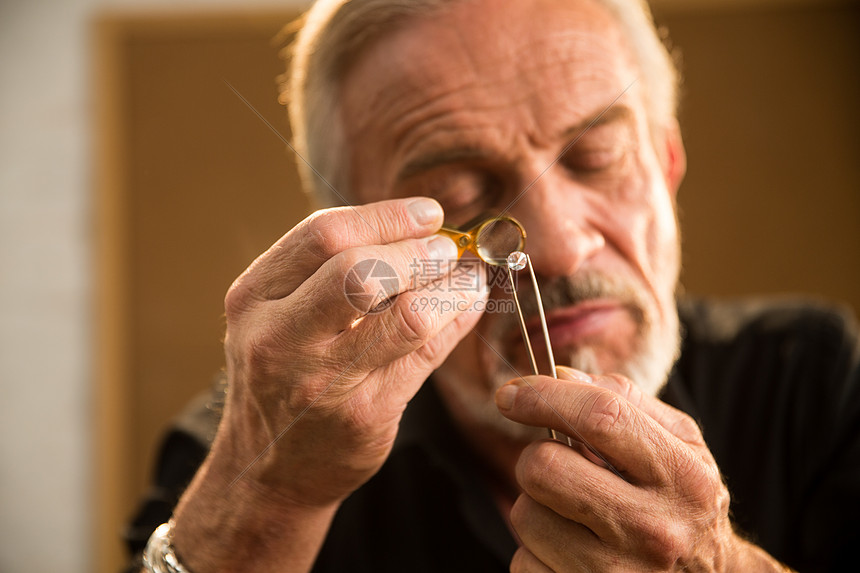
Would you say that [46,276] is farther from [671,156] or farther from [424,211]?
[671,156]

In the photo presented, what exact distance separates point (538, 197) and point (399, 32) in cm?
30

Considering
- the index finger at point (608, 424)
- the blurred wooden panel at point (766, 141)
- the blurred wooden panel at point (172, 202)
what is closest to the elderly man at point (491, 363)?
the index finger at point (608, 424)

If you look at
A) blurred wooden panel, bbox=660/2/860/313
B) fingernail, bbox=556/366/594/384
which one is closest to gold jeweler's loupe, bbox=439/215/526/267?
fingernail, bbox=556/366/594/384

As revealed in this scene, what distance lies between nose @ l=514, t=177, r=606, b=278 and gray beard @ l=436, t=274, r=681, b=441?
0.03 m

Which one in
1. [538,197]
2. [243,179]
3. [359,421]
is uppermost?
[243,179]

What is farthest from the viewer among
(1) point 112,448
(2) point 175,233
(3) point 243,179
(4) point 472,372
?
(1) point 112,448

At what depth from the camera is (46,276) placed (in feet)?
5.70

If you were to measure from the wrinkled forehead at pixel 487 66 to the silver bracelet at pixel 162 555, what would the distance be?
62 cm

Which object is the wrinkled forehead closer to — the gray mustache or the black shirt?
the gray mustache

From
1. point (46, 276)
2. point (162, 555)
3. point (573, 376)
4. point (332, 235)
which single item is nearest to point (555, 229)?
point (573, 376)

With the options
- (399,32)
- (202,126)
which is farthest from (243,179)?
(399,32)

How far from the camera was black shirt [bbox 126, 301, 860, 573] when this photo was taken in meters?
0.98

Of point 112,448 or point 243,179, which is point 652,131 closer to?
point 243,179

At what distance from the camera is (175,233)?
4.22ft
